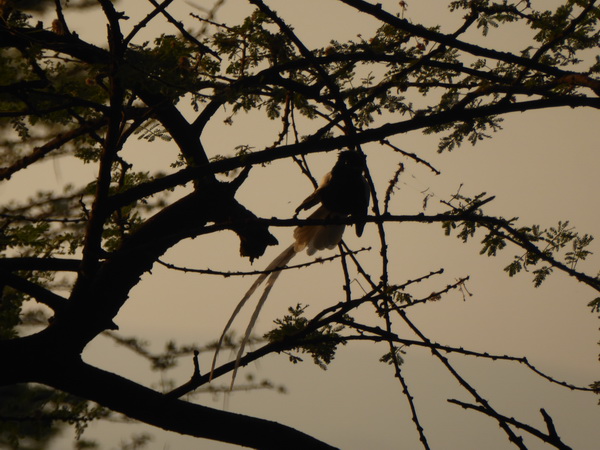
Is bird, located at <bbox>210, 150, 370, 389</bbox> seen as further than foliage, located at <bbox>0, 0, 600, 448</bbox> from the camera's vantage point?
Yes

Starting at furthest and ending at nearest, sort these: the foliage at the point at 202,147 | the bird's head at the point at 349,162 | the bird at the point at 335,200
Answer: the bird's head at the point at 349,162 < the bird at the point at 335,200 < the foliage at the point at 202,147

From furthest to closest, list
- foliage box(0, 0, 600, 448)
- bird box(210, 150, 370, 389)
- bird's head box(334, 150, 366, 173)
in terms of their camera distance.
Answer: bird's head box(334, 150, 366, 173) < bird box(210, 150, 370, 389) < foliage box(0, 0, 600, 448)

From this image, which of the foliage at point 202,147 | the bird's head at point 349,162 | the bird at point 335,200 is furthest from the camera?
the bird's head at point 349,162

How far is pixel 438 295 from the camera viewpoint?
3090mm

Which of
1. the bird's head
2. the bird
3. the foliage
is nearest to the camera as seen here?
the foliage

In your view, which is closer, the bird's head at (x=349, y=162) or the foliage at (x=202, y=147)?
the foliage at (x=202, y=147)

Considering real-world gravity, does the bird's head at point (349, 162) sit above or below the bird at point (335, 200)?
above

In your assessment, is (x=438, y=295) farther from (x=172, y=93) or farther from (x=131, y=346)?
(x=131, y=346)

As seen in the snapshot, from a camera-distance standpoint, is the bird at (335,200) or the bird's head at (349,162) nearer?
the bird at (335,200)

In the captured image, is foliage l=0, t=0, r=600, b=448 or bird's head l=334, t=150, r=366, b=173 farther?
bird's head l=334, t=150, r=366, b=173

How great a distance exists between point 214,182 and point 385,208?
3.56ft

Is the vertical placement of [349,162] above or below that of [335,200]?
above

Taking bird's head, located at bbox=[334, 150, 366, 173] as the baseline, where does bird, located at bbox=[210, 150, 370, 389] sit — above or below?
below

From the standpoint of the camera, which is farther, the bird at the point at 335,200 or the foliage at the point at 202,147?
the bird at the point at 335,200
